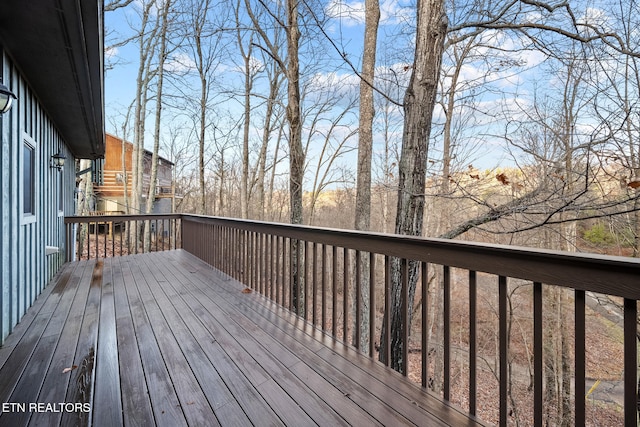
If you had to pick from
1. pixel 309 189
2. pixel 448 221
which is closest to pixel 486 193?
pixel 448 221

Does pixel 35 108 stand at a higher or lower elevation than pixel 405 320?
higher

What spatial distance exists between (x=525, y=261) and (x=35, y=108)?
16.4 feet

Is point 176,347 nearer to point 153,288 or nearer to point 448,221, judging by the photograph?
point 153,288

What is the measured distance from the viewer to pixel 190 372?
1.94 m

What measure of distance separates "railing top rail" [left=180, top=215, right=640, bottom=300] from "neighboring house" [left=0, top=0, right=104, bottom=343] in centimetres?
255

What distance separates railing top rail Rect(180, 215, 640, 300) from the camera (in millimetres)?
1076

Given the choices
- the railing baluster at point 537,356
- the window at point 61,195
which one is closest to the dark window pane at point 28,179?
the window at point 61,195

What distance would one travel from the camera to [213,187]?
52.8 feet

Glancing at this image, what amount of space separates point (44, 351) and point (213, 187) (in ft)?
47.7

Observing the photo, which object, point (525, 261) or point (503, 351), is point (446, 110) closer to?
point (525, 261)

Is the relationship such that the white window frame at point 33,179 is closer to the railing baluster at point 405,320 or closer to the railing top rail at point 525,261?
the railing top rail at point 525,261

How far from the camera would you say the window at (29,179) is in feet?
10.4

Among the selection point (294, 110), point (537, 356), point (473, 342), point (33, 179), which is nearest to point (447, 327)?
point (473, 342)

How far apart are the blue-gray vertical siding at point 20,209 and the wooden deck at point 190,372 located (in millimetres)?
267
